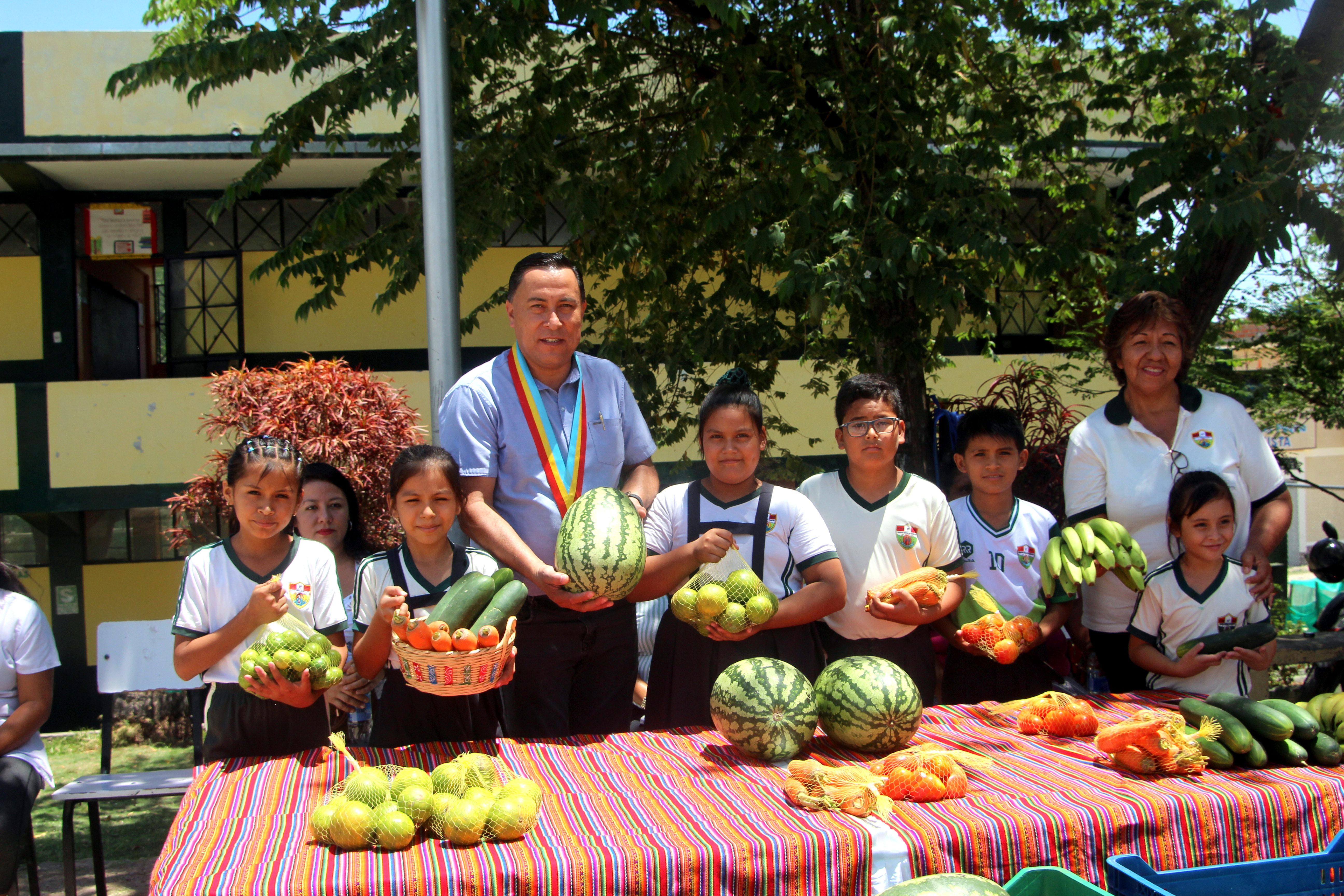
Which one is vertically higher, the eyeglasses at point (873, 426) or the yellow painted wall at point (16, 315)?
the yellow painted wall at point (16, 315)

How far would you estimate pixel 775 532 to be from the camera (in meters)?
3.74

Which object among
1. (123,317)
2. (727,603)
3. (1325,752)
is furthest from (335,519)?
(123,317)

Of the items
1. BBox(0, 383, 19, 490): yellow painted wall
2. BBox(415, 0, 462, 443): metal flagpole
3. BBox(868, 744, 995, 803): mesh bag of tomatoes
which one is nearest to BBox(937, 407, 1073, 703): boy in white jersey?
BBox(868, 744, 995, 803): mesh bag of tomatoes

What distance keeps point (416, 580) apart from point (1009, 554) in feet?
8.06

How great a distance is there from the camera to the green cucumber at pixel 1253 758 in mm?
2896

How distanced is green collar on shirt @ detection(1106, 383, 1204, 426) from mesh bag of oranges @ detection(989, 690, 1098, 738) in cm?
135

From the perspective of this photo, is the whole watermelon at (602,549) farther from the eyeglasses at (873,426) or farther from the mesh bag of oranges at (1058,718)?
the mesh bag of oranges at (1058,718)

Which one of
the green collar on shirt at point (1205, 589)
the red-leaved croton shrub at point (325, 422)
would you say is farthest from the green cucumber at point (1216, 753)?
the red-leaved croton shrub at point (325, 422)

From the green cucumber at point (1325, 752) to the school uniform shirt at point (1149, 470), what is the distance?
3.18ft

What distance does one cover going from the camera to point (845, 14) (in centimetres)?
630

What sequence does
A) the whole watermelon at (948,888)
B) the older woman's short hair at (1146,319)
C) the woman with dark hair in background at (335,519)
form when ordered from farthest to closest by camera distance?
the woman with dark hair in background at (335,519)
the older woman's short hair at (1146,319)
the whole watermelon at (948,888)

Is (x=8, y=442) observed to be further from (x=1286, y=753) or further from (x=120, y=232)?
(x=1286, y=753)

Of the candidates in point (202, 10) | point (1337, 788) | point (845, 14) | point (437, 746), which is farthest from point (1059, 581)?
point (202, 10)

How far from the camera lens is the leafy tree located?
5367 millimetres
